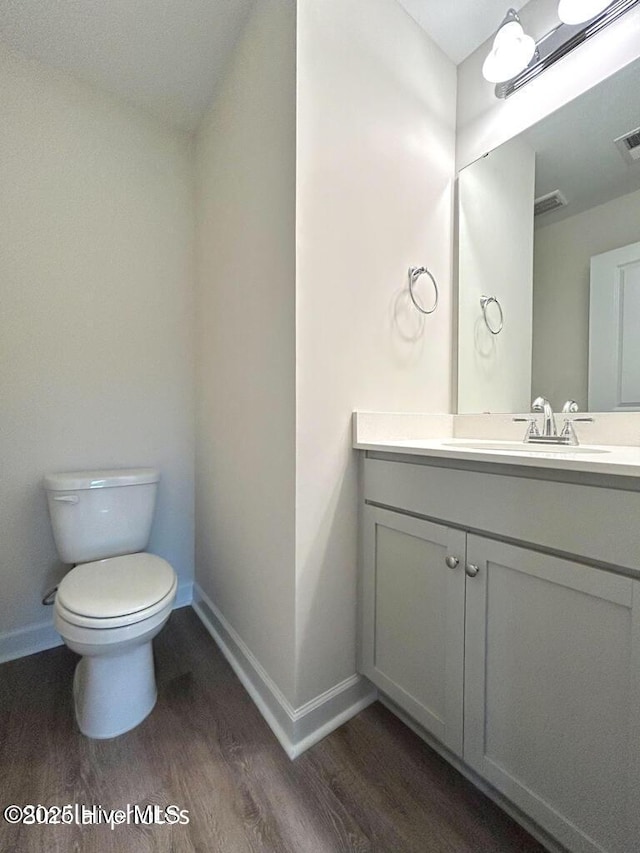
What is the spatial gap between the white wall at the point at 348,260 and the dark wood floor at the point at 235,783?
0.65ft

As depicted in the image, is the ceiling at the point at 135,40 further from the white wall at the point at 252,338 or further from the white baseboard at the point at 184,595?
the white baseboard at the point at 184,595

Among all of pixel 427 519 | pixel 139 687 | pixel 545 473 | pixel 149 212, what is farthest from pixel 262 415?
pixel 149 212

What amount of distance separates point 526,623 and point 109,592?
46.3 inches

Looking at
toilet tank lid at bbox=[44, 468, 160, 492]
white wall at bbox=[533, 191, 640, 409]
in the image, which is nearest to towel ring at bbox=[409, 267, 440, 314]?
white wall at bbox=[533, 191, 640, 409]

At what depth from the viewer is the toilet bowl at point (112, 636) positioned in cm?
104

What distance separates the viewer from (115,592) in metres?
1.14

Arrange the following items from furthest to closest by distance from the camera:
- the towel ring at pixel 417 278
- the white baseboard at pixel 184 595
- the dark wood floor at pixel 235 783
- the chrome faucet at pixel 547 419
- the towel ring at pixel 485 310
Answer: the white baseboard at pixel 184 595, the towel ring at pixel 485 310, the towel ring at pixel 417 278, the chrome faucet at pixel 547 419, the dark wood floor at pixel 235 783

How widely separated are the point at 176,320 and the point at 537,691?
1.93 metres

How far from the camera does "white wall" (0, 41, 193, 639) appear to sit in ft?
4.73

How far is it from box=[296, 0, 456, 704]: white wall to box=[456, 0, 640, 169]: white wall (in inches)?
6.3

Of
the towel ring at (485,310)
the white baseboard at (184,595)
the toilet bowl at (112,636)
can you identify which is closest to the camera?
the toilet bowl at (112,636)

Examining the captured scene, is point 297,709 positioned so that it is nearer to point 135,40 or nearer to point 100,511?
point 100,511

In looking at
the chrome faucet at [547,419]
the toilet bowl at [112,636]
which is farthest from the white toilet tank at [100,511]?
the chrome faucet at [547,419]

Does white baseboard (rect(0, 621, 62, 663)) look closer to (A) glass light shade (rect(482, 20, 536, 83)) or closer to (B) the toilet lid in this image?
(B) the toilet lid
